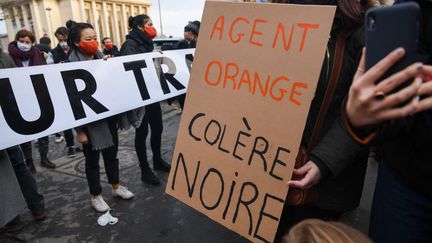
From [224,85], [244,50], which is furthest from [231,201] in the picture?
[244,50]

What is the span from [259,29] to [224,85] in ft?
0.94

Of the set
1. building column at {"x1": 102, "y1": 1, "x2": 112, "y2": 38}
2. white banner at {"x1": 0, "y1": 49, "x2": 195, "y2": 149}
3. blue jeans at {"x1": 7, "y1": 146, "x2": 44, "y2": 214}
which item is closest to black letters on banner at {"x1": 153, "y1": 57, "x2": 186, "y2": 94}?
white banner at {"x1": 0, "y1": 49, "x2": 195, "y2": 149}

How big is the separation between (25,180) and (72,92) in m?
0.90

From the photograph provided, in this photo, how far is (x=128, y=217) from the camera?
2977mm

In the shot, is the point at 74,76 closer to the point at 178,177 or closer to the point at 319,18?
the point at 178,177

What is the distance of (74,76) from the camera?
283 cm

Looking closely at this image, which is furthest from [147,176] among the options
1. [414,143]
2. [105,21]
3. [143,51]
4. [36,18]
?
[105,21]

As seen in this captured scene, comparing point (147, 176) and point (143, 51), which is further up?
point (143, 51)

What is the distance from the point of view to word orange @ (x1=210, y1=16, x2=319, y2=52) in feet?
4.01

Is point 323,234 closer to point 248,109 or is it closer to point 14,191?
point 248,109

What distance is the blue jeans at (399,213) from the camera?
117 centimetres

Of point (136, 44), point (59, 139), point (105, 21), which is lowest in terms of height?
point (105, 21)

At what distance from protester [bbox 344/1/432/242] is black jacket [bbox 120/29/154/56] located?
2.82 m

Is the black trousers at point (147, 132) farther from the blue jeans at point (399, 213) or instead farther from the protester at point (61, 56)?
the blue jeans at point (399, 213)
